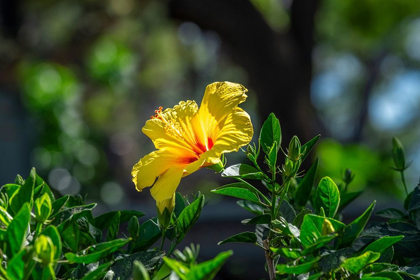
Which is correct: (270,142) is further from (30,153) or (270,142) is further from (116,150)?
(116,150)

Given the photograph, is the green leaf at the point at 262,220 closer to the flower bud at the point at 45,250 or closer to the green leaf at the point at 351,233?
the green leaf at the point at 351,233

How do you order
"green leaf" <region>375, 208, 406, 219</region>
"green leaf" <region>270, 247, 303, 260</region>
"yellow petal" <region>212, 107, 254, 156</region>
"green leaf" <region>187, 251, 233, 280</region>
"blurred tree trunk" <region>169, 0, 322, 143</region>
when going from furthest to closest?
"blurred tree trunk" <region>169, 0, 322, 143</region> < "green leaf" <region>375, 208, 406, 219</region> < "yellow petal" <region>212, 107, 254, 156</region> < "green leaf" <region>270, 247, 303, 260</region> < "green leaf" <region>187, 251, 233, 280</region>

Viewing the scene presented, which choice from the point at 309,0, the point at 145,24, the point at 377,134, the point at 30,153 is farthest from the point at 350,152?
the point at 377,134

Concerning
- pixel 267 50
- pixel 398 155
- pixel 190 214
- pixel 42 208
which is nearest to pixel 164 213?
pixel 190 214

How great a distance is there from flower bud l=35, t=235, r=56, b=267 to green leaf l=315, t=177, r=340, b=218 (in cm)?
29

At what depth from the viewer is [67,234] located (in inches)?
24.9

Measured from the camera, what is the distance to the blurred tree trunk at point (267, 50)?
390 centimetres

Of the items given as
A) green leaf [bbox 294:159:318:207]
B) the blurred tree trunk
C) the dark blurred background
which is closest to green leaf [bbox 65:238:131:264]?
green leaf [bbox 294:159:318:207]

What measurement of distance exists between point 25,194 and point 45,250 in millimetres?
117

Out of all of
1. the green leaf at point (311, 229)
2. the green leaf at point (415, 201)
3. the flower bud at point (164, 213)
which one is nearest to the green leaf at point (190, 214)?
the flower bud at point (164, 213)

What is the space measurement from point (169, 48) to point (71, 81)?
4.12 m

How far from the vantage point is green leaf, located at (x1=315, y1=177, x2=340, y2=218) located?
1.99 feet

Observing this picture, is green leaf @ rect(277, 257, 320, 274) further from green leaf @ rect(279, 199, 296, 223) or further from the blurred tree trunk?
the blurred tree trunk

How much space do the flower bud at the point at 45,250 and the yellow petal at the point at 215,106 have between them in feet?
0.92
